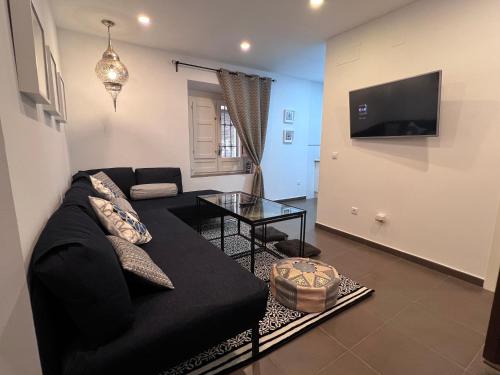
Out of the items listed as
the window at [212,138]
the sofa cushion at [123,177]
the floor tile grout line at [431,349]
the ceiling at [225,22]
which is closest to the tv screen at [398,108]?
the ceiling at [225,22]

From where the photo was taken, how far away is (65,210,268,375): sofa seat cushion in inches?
37.2

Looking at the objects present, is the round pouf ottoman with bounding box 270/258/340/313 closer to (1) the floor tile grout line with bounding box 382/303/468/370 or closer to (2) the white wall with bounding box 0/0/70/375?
(1) the floor tile grout line with bounding box 382/303/468/370

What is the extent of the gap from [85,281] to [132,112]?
3174 mm

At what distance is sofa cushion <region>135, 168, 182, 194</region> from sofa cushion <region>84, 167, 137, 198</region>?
3.7 inches

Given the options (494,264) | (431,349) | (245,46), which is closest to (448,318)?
→ (431,349)

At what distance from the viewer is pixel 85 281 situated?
0.88 meters

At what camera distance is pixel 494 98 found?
2021 mm

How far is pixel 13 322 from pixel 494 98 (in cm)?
326

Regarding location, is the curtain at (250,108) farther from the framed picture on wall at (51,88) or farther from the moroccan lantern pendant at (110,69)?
the framed picture on wall at (51,88)

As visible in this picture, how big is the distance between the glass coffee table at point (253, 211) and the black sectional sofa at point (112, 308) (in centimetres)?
67

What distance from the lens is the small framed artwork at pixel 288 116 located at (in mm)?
4961

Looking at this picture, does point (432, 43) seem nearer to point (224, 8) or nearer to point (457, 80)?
point (457, 80)

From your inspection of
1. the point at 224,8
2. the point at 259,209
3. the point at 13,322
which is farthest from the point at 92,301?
the point at 224,8

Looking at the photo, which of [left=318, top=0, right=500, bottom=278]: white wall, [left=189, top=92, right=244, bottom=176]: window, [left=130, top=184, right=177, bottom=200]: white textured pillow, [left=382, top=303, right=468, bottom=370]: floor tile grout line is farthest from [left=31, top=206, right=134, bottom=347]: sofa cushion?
[left=189, top=92, right=244, bottom=176]: window
